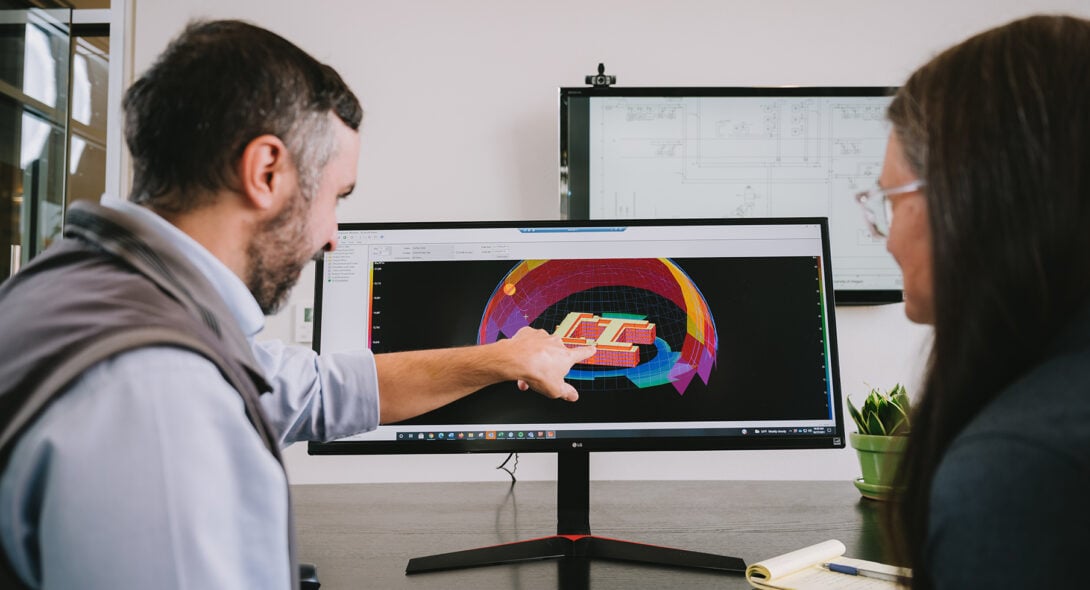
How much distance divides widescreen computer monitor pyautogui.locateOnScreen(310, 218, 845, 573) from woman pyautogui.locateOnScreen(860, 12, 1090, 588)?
1.65 ft

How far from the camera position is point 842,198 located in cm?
188

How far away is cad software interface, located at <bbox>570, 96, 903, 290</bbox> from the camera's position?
1.87 meters

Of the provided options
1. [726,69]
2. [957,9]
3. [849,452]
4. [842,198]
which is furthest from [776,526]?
[957,9]

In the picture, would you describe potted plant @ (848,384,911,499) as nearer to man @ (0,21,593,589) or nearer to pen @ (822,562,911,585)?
pen @ (822,562,911,585)

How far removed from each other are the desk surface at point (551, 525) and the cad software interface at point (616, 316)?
162mm

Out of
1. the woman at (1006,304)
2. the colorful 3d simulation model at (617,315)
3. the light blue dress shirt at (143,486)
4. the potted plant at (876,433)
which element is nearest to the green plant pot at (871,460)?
the potted plant at (876,433)

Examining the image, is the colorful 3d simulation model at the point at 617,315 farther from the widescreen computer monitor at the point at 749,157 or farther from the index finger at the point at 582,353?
the widescreen computer monitor at the point at 749,157

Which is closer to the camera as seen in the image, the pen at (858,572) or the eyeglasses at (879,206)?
the eyeglasses at (879,206)

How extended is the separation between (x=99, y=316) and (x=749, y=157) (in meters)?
1.62

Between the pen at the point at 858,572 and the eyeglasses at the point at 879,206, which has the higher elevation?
the eyeglasses at the point at 879,206

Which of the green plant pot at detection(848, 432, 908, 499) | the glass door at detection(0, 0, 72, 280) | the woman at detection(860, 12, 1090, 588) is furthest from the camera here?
the glass door at detection(0, 0, 72, 280)

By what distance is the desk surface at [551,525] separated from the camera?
0.97 meters

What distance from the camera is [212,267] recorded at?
0.70 metres

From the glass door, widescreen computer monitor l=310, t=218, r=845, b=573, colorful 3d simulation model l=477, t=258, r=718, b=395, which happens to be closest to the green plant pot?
widescreen computer monitor l=310, t=218, r=845, b=573
